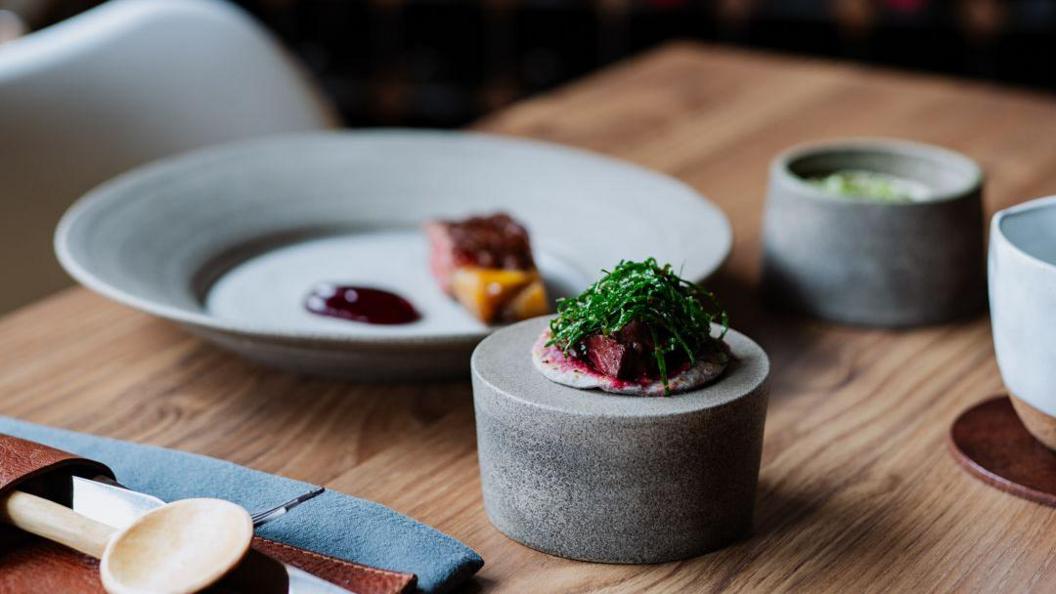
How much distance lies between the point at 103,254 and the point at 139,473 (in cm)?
32

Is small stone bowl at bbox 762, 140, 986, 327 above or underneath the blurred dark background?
above

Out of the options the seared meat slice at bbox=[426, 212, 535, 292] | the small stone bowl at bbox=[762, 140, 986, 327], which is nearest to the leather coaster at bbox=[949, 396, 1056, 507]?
the small stone bowl at bbox=[762, 140, 986, 327]

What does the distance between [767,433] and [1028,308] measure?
0.23 m

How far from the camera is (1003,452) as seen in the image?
869mm

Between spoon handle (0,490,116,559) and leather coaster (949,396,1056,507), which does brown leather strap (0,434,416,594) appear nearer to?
spoon handle (0,490,116,559)

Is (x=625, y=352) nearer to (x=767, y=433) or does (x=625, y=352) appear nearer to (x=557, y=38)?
(x=767, y=433)

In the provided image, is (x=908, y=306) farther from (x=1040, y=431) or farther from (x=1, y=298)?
(x=1, y=298)

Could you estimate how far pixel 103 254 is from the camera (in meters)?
1.08

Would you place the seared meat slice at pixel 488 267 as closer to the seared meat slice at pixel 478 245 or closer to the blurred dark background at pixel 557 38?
the seared meat slice at pixel 478 245

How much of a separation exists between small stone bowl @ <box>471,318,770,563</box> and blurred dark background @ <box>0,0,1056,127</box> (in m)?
2.48

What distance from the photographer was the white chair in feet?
5.15

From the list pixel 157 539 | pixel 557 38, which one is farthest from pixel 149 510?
pixel 557 38

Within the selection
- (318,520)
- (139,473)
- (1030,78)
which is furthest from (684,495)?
(1030,78)

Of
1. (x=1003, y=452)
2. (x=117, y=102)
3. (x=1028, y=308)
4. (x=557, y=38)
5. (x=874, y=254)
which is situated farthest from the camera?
(x=557, y=38)
